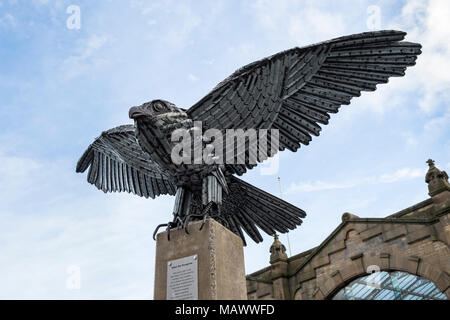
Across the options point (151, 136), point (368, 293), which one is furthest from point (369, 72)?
point (368, 293)

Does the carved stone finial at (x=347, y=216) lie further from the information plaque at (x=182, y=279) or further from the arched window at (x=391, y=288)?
the information plaque at (x=182, y=279)

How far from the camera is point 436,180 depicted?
1241 cm

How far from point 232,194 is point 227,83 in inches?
69.0

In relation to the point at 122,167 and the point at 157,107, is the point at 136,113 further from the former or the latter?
the point at 122,167

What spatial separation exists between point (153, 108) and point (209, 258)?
7.21 ft

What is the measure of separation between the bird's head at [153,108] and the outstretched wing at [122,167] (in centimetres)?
96

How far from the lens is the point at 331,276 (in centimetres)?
1398

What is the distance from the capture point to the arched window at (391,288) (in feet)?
39.0

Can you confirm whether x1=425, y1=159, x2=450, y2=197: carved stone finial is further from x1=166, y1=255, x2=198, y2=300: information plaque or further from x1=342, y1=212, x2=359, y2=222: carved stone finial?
x1=166, y1=255, x2=198, y2=300: information plaque

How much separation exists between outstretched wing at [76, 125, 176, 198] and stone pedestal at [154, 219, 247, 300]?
151 cm

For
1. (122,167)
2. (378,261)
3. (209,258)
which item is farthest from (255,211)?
(378,261)

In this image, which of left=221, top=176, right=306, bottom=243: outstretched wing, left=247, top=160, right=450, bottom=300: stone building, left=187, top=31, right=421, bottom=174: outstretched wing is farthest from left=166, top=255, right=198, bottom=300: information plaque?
left=247, top=160, right=450, bottom=300: stone building
